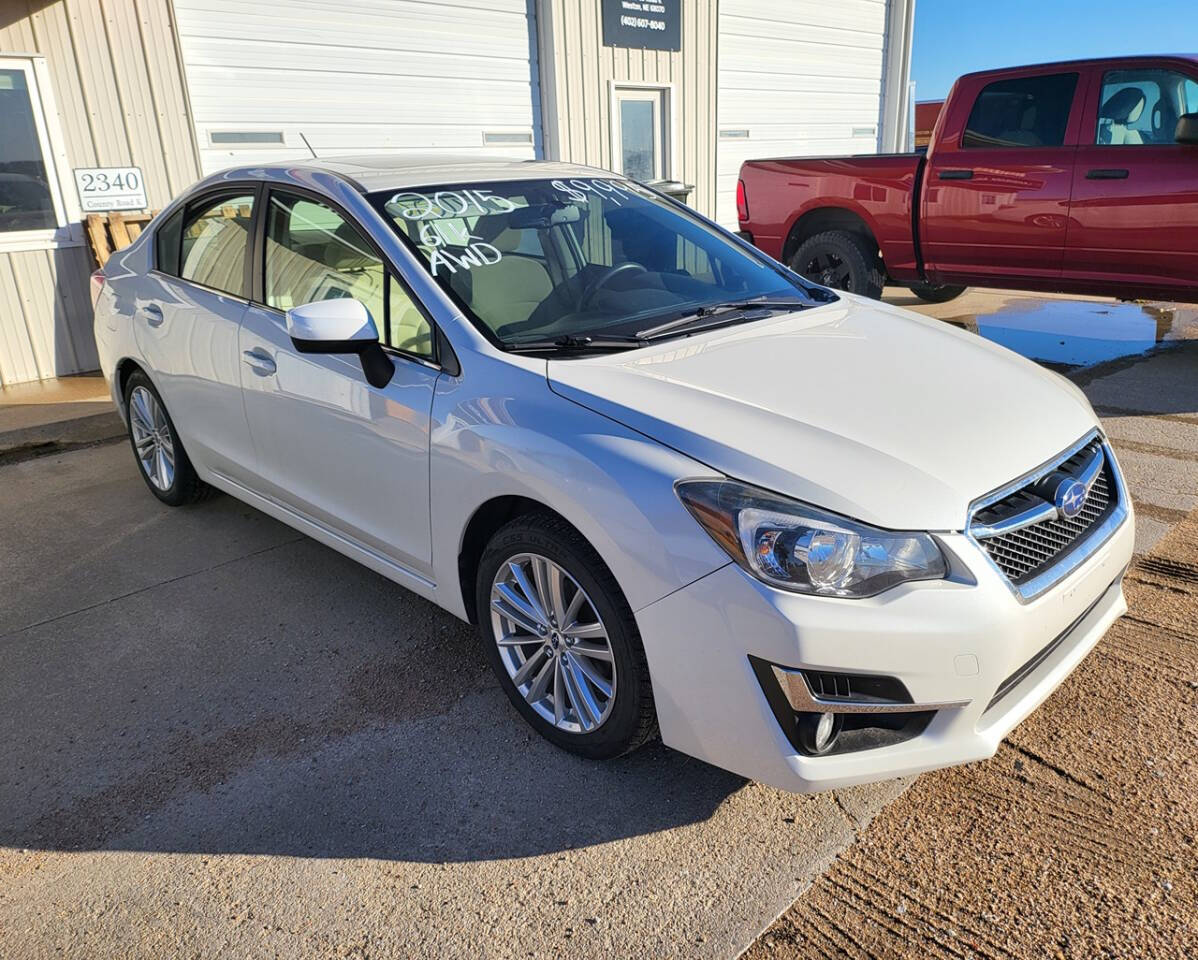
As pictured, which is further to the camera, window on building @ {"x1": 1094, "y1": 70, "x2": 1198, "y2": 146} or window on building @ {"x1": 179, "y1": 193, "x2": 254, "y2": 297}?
window on building @ {"x1": 1094, "y1": 70, "x2": 1198, "y2": 146}

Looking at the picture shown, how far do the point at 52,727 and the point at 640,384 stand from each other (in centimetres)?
223

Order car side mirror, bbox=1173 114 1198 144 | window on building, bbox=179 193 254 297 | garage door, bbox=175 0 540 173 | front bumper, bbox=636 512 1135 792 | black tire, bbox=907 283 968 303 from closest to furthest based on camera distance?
front bumper, bbox=636 512 1135 792, window on building, bbox=179 193 254 297, car side mirror, bbox=1173 114 1198 144, garage door, bbox=175 0 540 173, black tire, bbox=907 283 968 303

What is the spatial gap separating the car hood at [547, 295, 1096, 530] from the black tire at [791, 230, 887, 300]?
529 cm

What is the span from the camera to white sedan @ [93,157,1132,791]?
2182 mm

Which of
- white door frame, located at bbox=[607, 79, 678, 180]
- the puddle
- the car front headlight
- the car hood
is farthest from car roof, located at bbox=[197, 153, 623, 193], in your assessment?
white door frame, located at bbox=[607, 79, 678, 180]

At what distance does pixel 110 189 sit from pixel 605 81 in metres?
5.47

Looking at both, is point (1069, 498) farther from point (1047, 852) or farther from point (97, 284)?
point (97, 284)

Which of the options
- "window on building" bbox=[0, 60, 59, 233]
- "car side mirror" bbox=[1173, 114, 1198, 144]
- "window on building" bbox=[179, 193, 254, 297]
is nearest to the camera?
"window on building" bbox=[179, 193, 254, 297]

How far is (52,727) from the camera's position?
313cm

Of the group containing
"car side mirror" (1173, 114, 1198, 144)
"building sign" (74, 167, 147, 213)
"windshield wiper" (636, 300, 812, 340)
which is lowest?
"windshield wiper" (636, 300, 812, 340)

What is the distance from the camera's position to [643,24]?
1094 cm

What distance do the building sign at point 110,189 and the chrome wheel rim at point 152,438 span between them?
3342 millimetres

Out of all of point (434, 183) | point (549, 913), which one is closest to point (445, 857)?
point (549, 913)

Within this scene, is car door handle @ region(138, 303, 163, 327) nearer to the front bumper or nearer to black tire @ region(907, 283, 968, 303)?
the front bumper
